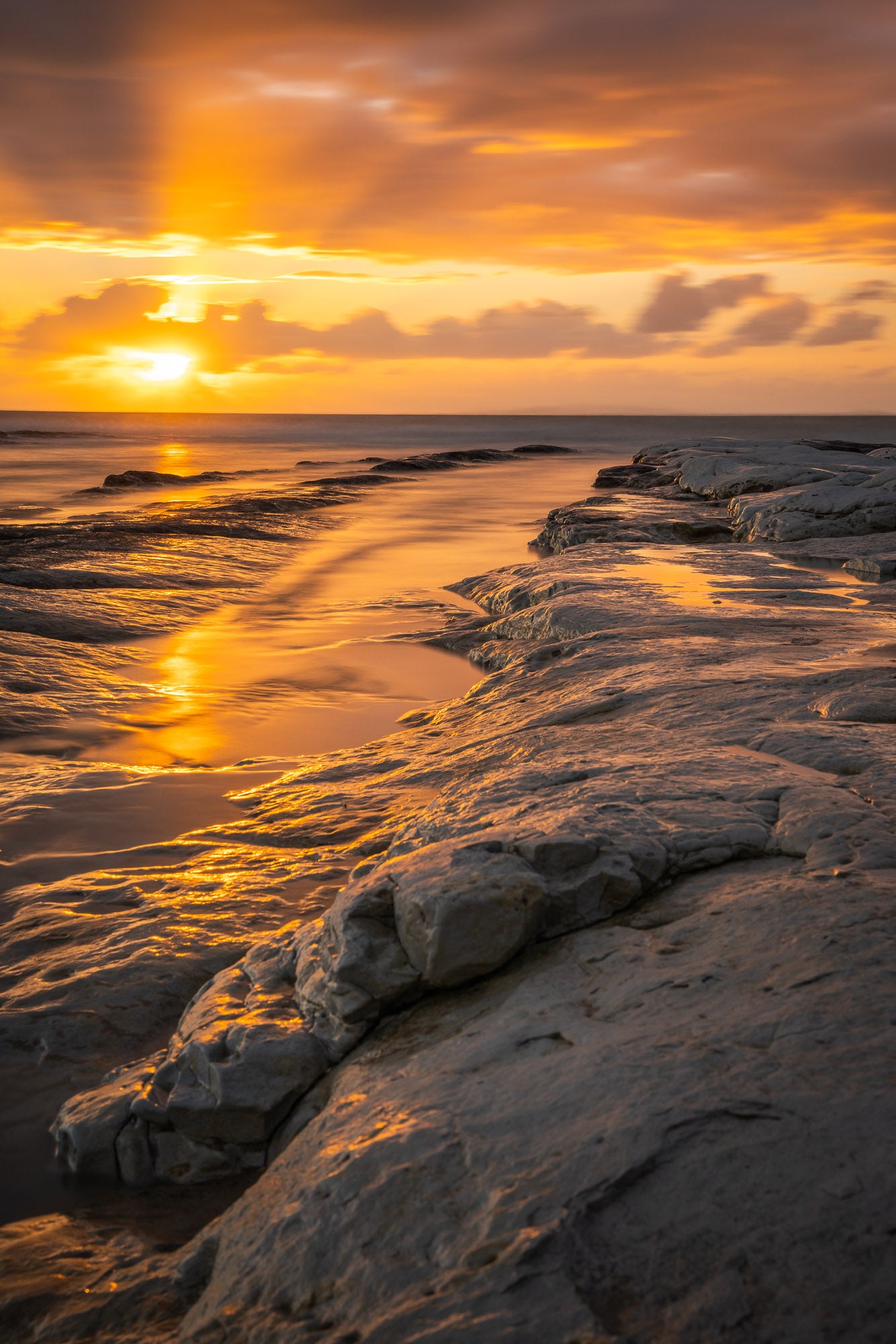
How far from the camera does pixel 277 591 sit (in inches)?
367

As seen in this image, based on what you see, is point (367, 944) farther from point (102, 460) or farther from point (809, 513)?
point (102, 460)

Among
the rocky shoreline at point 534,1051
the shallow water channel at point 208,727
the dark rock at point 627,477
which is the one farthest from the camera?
the dark rock at point 627,477

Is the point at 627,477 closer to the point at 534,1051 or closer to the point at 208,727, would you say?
the point at 208,727

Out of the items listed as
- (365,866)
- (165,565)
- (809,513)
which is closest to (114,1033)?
(365,866)

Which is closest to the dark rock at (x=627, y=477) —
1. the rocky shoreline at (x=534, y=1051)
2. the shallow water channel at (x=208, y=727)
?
the shallow water channel at (x=208, y=727)

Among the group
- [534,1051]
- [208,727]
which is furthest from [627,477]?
[534,1051]

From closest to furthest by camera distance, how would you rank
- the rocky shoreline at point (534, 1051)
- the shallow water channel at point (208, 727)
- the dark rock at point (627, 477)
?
the rocky shoreline at point (534, 1051) < the shallow water channel at point (208, 727) < the dark rock at point (627, 477)

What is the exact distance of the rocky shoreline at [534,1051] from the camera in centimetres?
135

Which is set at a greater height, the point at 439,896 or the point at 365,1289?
the point at 439,896

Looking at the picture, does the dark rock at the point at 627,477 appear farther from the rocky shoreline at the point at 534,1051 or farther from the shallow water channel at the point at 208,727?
the rocky shoreline at the point at 534,1051

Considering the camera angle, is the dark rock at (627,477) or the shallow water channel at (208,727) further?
the dark rock at (627,477)

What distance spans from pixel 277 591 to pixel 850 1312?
8.58 meters

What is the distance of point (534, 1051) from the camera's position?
1786mm

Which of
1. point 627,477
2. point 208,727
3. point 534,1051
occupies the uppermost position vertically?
point 627,477
